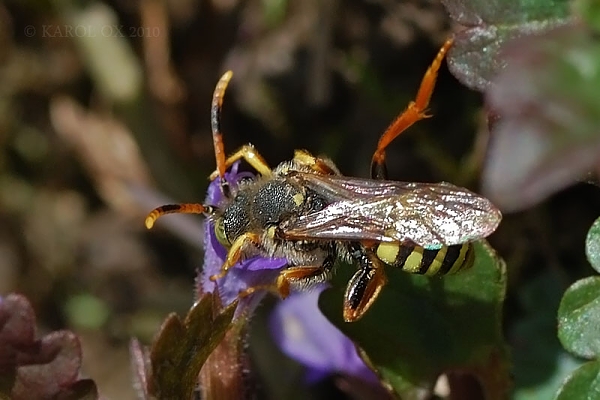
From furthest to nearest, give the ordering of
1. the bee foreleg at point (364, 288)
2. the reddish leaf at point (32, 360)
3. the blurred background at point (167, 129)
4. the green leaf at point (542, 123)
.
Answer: the blurred background at point (167, 129) → the bee foreleg at point (364, 288) → the reddish leaf at point (32, 360) → the green leaf at point (542, 123)

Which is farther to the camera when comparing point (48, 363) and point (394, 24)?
point (394, 24)

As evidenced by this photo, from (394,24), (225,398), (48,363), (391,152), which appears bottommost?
(225,398)

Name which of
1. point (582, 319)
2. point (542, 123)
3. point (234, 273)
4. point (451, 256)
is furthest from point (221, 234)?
point (542, 123)

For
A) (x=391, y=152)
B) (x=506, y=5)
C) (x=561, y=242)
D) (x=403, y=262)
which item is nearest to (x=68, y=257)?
(x=391, y=152)

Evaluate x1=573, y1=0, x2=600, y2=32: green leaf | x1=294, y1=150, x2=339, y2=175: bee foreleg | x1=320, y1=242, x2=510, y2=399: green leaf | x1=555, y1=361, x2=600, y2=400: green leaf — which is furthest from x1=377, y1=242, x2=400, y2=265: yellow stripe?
x1=573, y1=0, x2=600, y2=32: green leaf

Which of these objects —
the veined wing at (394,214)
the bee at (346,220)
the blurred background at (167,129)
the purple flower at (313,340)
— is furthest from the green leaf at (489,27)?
the blurred background at (167,129)

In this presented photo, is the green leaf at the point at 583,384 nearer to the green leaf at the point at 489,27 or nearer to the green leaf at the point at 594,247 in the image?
the green leaf at the point at 594,247

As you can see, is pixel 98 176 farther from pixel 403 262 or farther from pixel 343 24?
pixel 403 262

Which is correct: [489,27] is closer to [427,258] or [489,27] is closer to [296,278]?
[427,258]
